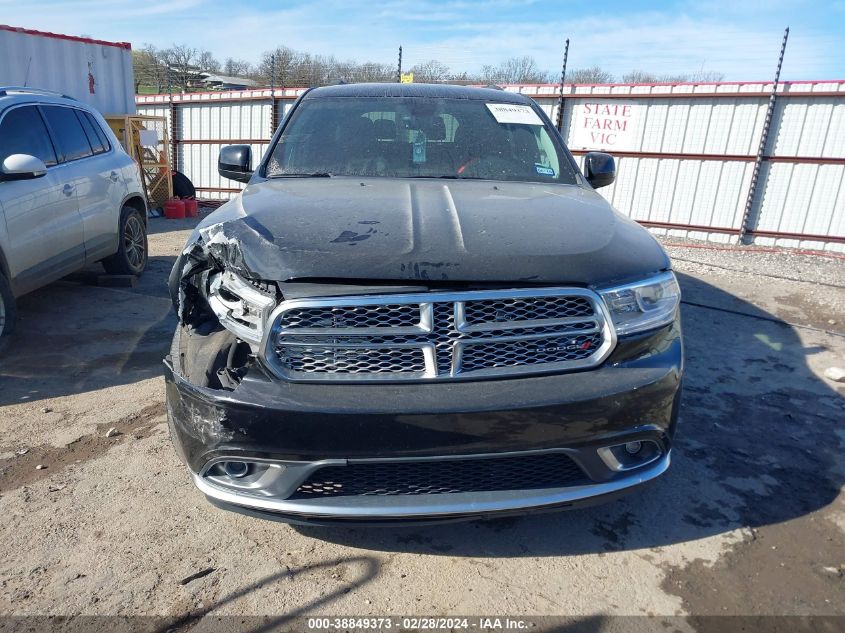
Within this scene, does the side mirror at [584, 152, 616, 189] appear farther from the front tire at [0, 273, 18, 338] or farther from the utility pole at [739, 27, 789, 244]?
the utility pole at [739, 27, 789, 244]

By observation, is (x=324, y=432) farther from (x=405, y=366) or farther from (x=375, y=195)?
(x=375, y=195)

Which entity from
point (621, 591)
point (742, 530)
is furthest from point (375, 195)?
point (742, 530)

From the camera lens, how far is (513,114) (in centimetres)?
375

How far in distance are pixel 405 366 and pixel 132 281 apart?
521 centimetres

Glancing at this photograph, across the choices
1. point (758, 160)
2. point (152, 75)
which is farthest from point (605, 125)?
point (152, 75)

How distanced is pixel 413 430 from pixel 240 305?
77 cm

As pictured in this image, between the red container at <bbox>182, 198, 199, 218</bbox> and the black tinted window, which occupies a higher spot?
the black tinted window

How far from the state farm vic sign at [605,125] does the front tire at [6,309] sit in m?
10.2

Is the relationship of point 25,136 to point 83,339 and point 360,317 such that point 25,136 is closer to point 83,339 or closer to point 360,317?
point 83,339

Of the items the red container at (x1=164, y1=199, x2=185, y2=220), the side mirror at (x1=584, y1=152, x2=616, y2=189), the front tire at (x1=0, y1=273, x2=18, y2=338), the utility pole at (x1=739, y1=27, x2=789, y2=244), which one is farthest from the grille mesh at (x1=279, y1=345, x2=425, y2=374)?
the red container at (x1=164, y1=199, x2=185, y2=220)

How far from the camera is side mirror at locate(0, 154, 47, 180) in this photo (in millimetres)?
4219

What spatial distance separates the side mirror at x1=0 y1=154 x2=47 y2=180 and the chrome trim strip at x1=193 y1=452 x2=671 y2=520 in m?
3.25

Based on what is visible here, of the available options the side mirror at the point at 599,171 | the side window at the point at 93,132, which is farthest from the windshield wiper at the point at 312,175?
the side window at the point at 93,132

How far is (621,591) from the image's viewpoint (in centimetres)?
224
